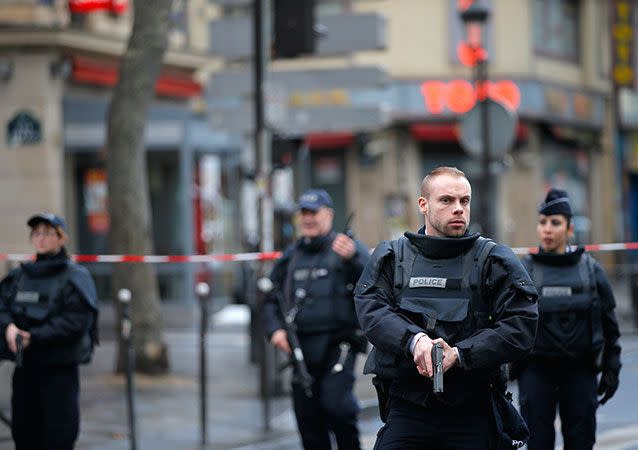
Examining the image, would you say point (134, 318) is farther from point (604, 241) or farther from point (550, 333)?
point (604, 241)

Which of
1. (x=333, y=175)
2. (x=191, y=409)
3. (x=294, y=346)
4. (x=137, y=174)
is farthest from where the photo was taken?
(x=333, y=175)

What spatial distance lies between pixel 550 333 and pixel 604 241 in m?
31.1

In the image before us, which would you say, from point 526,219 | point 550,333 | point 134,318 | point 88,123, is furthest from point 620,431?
point 526,219

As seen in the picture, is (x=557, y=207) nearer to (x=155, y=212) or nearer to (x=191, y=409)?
(x=191, y=409)

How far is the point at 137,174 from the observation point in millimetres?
14688

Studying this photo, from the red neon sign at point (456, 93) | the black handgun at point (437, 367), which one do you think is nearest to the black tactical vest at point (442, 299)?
the black handgun at point (437, 367)

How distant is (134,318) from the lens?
14.6m

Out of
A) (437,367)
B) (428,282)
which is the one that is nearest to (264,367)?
(428,282)

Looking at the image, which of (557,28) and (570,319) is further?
(557,28)

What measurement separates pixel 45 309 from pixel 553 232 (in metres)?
3.01

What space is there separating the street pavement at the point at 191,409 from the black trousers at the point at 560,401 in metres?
2.55

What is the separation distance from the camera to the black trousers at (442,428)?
577cm

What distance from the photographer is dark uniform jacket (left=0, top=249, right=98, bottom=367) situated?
8.23 m

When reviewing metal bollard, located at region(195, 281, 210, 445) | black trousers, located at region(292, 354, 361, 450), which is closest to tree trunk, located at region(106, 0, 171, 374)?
metal bollard, located at region(195, 281, 210, 445)
